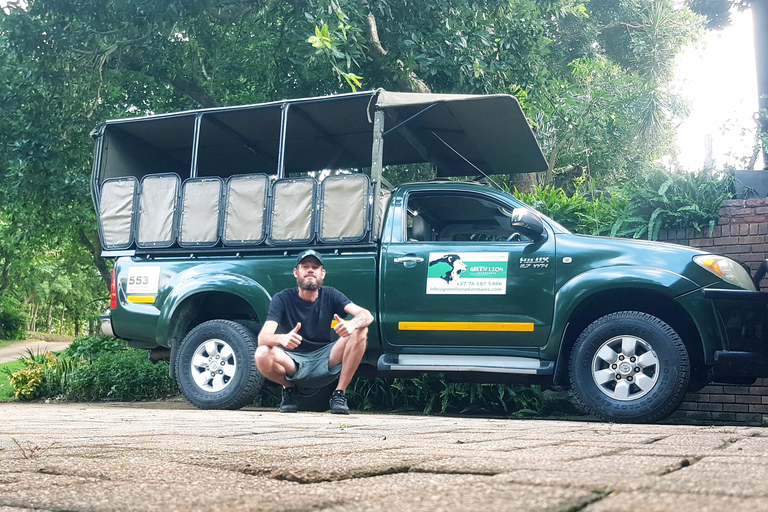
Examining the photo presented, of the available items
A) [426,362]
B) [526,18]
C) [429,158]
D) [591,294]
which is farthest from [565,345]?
[526,18]

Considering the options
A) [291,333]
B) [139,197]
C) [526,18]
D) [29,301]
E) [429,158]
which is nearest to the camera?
[291,333]

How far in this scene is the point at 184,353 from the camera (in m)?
7.11

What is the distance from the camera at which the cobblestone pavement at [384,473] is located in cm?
159

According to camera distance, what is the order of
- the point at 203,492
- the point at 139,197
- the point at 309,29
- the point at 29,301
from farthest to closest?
the point at 29,301 < the point at 309,29 < the point at 139,197 < the point at 203,492

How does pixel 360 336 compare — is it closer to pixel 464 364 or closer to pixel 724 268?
pixel 464 364

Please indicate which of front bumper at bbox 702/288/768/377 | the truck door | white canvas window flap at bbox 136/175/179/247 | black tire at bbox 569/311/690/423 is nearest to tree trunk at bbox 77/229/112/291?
white canvas window flap at bbox 136/175/179/247

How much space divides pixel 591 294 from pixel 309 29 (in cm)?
664

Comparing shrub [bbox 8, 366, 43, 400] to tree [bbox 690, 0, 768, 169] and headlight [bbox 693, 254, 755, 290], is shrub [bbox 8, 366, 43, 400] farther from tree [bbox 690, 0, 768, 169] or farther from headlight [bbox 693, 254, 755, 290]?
tree [bbox 690, 0, 768, 169]

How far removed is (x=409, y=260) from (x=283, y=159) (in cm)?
171

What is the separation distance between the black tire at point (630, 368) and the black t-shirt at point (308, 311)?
2039 mm

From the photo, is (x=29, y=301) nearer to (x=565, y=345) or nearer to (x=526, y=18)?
(x=526, y=18)

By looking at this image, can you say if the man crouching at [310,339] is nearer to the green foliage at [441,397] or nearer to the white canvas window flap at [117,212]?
the green foliage at [441,397]

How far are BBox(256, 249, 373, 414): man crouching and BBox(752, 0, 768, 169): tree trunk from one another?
6.35m

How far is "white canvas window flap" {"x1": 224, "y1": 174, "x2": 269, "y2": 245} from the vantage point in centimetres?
722
